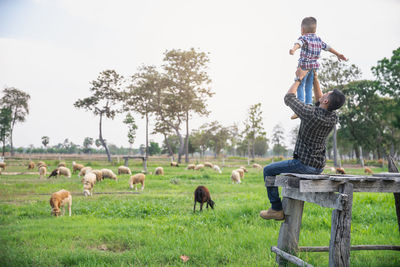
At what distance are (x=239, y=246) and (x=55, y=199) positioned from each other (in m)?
6.95

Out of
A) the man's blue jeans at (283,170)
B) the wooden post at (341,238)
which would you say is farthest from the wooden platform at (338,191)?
the man's blue jeans at (283,170)

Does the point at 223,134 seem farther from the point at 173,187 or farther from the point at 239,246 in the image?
the point at 239,246

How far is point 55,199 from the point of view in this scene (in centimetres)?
985

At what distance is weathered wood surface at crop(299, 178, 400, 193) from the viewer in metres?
3.24

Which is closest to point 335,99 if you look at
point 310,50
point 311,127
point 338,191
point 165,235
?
point 311,127

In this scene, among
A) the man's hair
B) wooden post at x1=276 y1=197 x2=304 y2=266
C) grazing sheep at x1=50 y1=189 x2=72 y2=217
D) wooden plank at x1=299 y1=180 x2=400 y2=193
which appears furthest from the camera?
grazing sheep at x1=50 y1=189 x2=72 y2=217

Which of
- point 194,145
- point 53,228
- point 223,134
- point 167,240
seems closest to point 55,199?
point 53,228

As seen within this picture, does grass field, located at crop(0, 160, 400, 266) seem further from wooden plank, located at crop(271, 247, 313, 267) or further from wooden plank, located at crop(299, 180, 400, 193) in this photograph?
wooden plank, located at crop(299, 180, 400, 193)

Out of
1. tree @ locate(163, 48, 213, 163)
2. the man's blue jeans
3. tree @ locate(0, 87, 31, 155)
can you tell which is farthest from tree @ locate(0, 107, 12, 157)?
the man's blue jeans

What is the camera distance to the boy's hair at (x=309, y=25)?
4.07 m

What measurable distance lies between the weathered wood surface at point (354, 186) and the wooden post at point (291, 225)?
4.01 ft

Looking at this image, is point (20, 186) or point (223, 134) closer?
point (20, 186)

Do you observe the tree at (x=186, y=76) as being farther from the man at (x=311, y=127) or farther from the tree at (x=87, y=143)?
the tree at (x=87, y=143)

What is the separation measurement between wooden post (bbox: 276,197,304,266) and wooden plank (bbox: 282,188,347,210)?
1.18 ft
